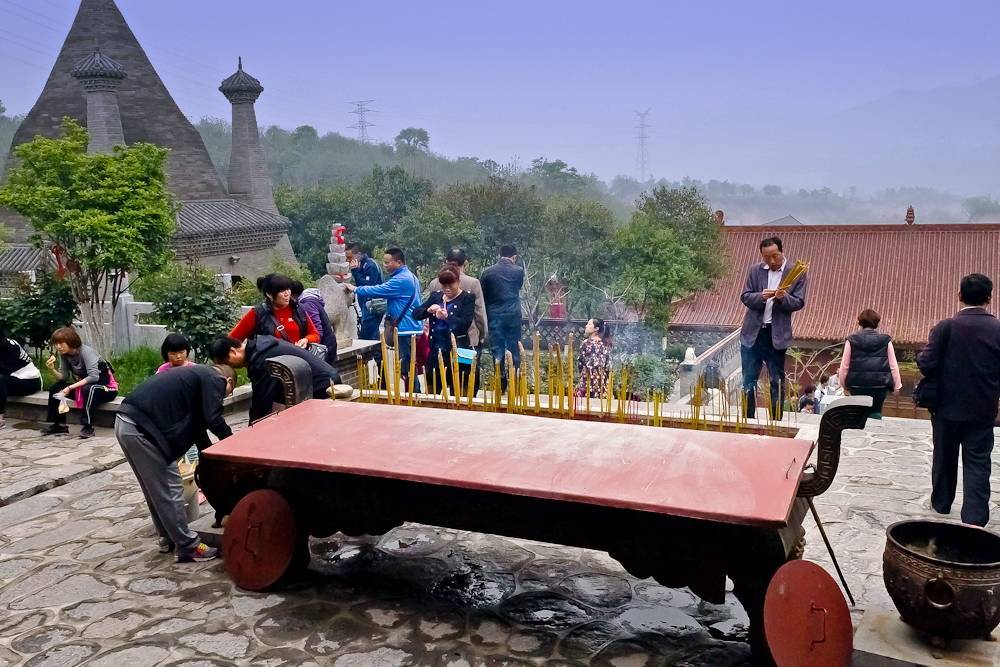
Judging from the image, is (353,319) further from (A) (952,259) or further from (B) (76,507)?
(A) (952,259)

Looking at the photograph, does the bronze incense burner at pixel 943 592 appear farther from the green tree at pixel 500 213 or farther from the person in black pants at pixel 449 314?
the green tree at pixel 500 213

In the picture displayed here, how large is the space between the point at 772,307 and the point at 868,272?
21.3 m

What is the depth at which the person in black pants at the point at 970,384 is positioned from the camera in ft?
15.9

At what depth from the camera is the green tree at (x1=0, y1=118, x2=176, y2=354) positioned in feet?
31.3

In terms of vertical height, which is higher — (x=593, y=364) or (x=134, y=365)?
(x=593, y=364)

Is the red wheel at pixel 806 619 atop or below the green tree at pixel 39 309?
below

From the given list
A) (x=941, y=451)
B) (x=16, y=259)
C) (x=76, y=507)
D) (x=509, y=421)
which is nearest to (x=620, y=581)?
(x=509, y=421)

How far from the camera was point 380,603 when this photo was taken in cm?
428

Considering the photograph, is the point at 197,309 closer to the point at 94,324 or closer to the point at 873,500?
the point at 94,324

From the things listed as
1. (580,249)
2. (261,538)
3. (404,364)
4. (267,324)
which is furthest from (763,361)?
(580,249)

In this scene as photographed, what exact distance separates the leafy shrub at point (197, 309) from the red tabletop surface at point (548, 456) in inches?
209

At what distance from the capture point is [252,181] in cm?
3025

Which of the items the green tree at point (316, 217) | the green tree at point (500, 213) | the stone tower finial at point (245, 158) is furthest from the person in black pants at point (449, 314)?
the green tree at point (316, 217)

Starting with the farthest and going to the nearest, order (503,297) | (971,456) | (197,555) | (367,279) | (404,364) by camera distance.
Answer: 1. (367,279)
2. (404,364)
3. (503,297)
4. (971,456)
5. (197,555)
